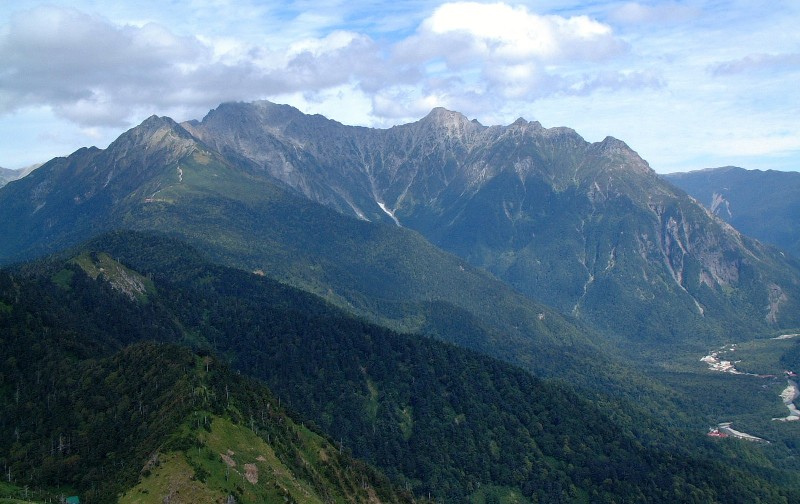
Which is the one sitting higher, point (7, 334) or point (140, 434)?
point (7, 334)

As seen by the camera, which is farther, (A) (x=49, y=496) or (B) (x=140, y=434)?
(B) (x=140, y=434)

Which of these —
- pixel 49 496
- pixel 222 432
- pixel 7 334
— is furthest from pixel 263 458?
pixel 7 334

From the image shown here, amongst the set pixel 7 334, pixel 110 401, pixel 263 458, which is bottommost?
pixel 263 458

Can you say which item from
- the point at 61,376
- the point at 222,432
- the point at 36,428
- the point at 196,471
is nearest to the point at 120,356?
the point at 61,376

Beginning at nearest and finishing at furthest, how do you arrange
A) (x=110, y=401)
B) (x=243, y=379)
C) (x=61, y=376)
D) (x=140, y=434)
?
(x=140, y=434) < (x=110, y=401) < (x=61, y=376) < (x=243, y=379)

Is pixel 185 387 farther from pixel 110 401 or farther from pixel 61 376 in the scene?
pixel 61 376

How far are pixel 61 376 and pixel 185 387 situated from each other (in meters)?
38.2

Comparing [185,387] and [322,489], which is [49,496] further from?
[322,489]

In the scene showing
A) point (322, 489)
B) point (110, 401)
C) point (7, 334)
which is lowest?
point (322, 489)

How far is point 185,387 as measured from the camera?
6604 inches

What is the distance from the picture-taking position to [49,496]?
451 feet

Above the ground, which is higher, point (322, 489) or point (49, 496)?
point (49, 496)

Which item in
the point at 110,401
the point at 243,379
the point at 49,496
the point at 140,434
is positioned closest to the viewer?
the point at 49,496

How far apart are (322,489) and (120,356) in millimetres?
61187
